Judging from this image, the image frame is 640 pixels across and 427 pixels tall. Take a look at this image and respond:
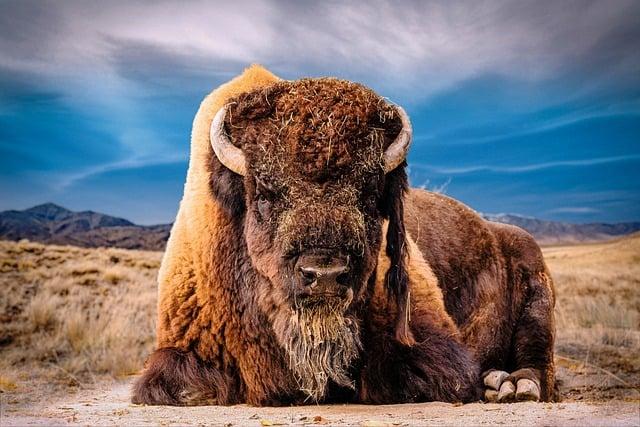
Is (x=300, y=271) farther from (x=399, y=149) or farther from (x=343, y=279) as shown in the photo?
(x=399, y=149)

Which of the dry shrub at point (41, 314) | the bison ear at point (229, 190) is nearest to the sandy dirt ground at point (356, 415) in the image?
the bison ear at point (229, 190)

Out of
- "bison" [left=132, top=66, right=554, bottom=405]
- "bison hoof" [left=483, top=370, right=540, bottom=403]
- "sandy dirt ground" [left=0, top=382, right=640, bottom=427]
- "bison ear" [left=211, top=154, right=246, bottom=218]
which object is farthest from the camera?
"bison hoof" [left=483, top=370, right=540, bottom=403]

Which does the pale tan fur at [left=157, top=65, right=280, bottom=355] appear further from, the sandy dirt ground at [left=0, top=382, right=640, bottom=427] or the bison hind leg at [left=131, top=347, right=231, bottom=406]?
the sandy dirt ground at [left=0, top=382, right=640, bottom=427]

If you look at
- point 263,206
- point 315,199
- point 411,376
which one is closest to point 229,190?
point 263,206

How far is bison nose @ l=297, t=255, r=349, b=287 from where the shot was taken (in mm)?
3641

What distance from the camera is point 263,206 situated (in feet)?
13.7

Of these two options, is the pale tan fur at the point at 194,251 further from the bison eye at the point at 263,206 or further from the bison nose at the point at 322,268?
the bison nose at the point at 322,268

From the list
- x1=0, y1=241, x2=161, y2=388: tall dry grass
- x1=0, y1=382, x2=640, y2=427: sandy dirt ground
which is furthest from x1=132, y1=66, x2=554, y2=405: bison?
x1=0, y1=241, x2=161, y2=388: tall dry grass

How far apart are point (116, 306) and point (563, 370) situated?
25.5ft

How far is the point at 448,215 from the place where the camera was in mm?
7098

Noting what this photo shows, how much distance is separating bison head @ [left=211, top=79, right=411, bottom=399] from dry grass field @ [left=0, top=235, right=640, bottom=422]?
220 centimetres

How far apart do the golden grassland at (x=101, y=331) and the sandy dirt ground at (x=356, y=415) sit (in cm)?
310

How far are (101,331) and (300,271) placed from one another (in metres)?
7.75

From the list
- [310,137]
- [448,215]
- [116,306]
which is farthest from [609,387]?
[116,306]
